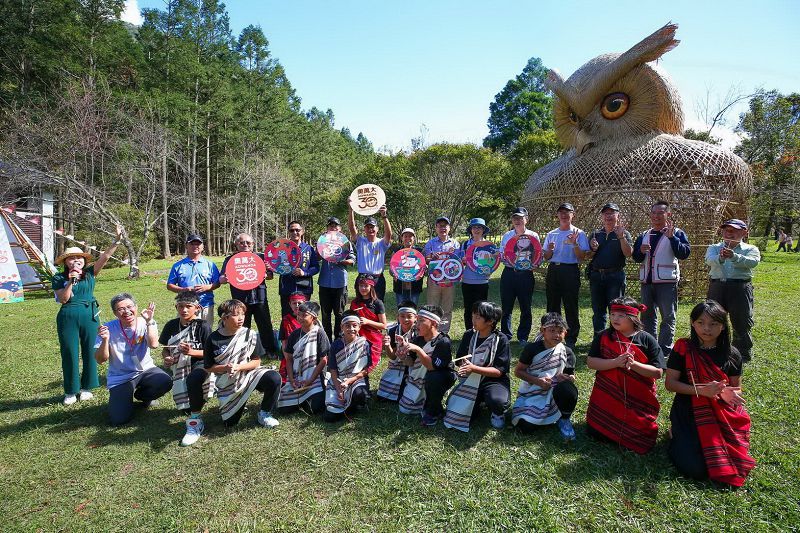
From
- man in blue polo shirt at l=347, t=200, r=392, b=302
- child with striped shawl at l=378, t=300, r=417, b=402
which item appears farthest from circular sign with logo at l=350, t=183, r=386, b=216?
child with striped shawl at l=378, t=300, r=417, b=402

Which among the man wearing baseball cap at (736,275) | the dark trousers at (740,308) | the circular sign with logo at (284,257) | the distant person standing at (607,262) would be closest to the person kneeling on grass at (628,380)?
the distant person standing at (607,262)

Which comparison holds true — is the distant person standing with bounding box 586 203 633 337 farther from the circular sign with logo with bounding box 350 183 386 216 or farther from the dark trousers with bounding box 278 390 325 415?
the dark trousers with bounding box 278 390 325 415

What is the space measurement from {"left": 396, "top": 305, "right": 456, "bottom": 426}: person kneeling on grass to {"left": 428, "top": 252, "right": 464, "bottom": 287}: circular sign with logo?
1.92m

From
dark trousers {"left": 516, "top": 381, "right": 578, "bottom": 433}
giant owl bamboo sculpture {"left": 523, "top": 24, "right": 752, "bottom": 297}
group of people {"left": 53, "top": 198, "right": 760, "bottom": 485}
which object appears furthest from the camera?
giant owl bamboo sculpture {"left": 523, "top": 24, "right": 752, "bottom": 297}

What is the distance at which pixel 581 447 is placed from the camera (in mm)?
3344

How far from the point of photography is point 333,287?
18.8ft

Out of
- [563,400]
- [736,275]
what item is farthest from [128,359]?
[736,275]

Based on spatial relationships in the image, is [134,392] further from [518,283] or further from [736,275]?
[736,275]

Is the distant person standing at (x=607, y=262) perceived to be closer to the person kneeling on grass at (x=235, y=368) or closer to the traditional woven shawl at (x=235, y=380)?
the person kneeling on grass at (x=235, y=368)

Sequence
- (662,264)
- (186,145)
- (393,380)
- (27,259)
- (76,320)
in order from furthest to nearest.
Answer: (186,145), (27,259), (662,264), (76,320), (393,380)

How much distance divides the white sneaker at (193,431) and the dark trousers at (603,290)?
4714mm

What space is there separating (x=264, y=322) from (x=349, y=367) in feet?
6.99

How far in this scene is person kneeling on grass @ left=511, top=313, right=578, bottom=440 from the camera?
355 centimetres

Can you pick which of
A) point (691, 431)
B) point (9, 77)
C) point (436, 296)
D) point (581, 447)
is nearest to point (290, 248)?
point (436, 296)
